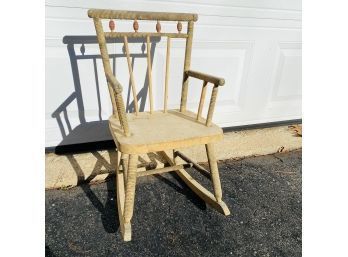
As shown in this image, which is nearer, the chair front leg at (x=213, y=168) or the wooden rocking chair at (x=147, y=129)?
the wooden rocking chair at (x=147, y=129)

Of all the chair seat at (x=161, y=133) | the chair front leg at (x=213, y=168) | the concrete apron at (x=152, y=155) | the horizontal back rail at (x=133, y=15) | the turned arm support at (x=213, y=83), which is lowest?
the concrete apron at (x=152, y=155)

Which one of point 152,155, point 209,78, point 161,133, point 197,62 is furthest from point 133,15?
point 152,155

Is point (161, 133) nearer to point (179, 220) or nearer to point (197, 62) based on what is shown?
point (179, 220)

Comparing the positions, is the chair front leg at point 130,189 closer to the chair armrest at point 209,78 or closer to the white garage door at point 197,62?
the chair armrest at point 209,78

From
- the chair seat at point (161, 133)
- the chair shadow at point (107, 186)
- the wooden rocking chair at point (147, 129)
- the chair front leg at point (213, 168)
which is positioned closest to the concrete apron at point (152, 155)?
the chair shadow at point (107, 186)

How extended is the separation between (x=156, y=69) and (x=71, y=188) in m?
1.05

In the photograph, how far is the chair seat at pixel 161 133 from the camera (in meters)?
1.32

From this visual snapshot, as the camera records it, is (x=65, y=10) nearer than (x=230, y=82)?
Yes

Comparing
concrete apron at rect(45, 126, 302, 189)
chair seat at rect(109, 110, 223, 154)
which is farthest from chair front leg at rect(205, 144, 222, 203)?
concrete apron at rect(45, 126, 302, 189)

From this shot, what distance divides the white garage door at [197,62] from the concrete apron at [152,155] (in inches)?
5.1

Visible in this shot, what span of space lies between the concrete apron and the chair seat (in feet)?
1.49

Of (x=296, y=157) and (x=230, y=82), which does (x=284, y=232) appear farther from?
(x=230, y=82)

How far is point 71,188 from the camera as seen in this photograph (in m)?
1.84

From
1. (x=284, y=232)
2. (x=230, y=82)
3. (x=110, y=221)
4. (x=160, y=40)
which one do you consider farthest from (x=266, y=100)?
(x=110, y=221)
